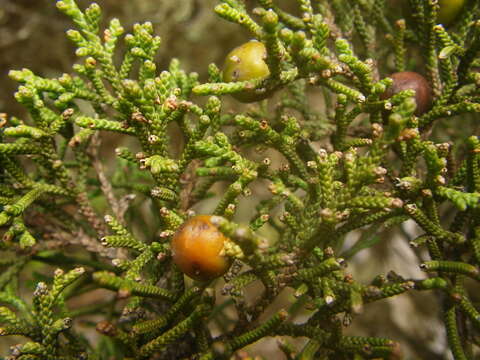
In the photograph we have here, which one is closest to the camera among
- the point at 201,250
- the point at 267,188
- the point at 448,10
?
the point at 201,250

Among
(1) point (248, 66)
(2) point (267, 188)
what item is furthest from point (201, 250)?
(1) point (248, 66)

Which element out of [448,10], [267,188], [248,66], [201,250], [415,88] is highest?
[448,10]

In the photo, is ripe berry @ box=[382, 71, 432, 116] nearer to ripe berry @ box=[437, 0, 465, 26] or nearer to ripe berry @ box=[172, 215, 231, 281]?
ripe berry @ box=[437, 0, 465, 26]

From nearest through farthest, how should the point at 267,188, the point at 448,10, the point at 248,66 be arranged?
1. the point at 267,188
2. the point at 248,66
3. the point at 448,10

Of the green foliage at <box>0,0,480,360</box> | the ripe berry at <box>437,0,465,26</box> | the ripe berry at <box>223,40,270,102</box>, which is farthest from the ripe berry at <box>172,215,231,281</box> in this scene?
the ripe berry at <box>437,0,465,26</box>

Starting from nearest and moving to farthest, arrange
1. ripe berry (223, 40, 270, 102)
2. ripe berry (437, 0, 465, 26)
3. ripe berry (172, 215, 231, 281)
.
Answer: ripe berry (172, 215, 231, 281), ripe berry (223, 40, 270, 102), ripe berry (437, 0, 465, 26)

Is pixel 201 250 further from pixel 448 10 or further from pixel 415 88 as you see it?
pixel 448 10

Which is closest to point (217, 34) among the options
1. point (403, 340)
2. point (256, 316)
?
point (256, 316)
